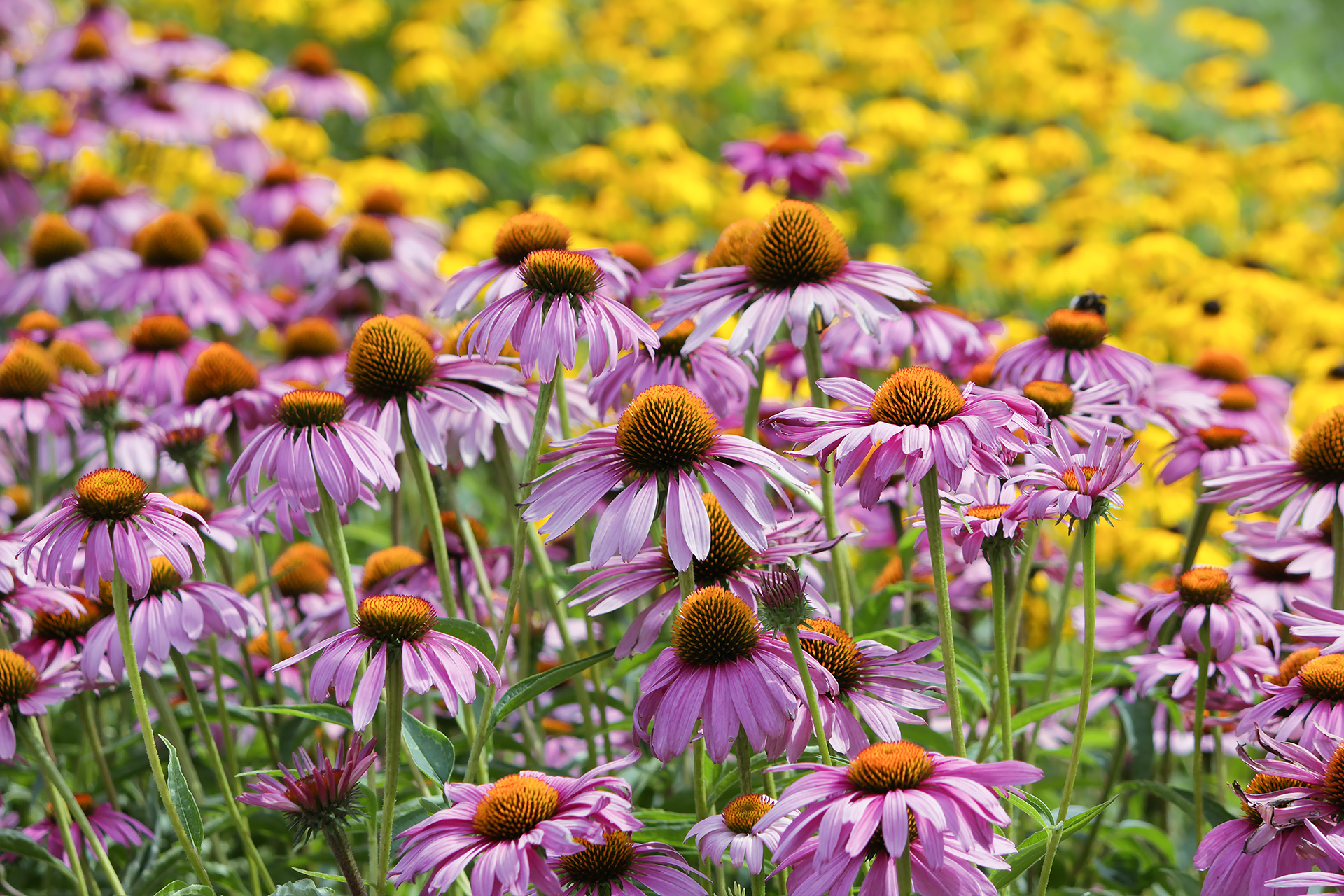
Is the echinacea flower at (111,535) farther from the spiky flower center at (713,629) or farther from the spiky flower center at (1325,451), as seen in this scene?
the spiky flower center at (1325,451)

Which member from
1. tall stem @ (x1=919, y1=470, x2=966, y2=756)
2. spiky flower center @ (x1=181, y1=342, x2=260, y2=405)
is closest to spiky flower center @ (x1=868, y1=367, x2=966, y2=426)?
tall stem @ (x1=919, y1=470, x2=966, y2=756)

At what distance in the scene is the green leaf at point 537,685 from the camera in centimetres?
192

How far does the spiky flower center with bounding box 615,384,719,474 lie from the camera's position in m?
1.84

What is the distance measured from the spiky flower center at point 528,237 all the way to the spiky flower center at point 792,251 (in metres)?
0.44

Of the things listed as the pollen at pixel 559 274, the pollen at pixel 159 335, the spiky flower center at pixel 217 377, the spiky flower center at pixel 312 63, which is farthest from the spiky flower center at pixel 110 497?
the spiky flower center at pixel 312 63

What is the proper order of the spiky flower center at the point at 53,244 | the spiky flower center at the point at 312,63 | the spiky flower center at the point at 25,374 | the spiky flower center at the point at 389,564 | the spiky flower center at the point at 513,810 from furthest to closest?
the spiky flower center at the point at 312,63, the spiky flower center at the point at 53,244, the spiky flower center at the point at 25,374, the spiky flower center at the point at 389,564, the spiky flower center at the point at 513,810

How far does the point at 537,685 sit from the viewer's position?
196 cm

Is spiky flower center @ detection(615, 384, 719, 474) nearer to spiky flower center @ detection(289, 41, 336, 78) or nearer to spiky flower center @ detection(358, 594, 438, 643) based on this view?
spiky flower center @ detection(358, 594, 438, 643)

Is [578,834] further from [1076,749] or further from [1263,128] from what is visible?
[1263,128]

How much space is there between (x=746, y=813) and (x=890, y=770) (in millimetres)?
314

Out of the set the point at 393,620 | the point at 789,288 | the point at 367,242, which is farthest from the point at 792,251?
the point at 367,242

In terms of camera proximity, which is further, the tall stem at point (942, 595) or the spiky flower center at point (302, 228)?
the spiky flower center at point (302, 228)

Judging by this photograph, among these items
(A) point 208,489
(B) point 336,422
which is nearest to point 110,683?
(B) point 336,422

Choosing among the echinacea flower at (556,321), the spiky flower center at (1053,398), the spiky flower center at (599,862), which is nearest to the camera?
the spiky flower center at (599,862)
